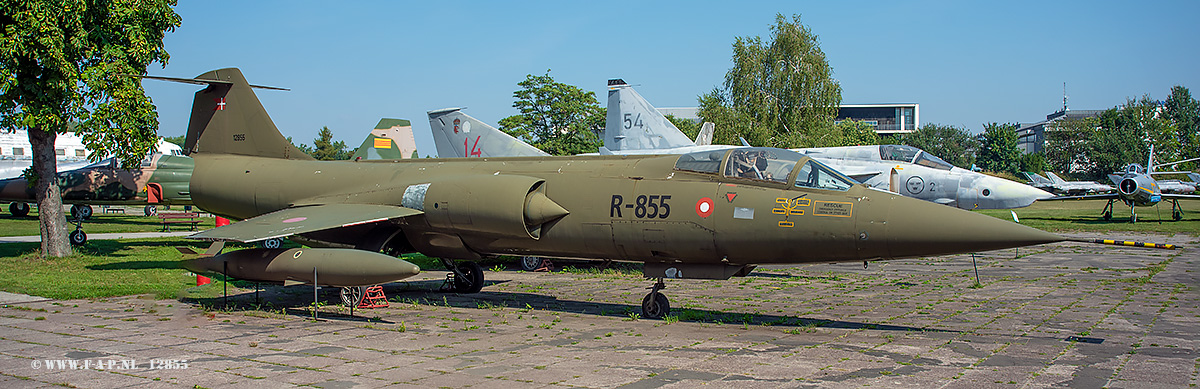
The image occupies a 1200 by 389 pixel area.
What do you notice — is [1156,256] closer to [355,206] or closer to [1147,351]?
[1147,351]

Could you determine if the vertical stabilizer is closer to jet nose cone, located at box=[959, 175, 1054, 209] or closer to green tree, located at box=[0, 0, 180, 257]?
green tree, located at box=[0, 0, 180, 257]

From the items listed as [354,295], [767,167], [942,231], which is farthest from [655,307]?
[354,295]

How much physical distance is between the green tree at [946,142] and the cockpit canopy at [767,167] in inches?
3818

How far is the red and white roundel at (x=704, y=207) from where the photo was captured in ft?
30.3

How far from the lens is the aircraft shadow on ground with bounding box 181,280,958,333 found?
9.41 metres

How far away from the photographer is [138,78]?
15.4m

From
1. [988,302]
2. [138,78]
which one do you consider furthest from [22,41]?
[988,302]

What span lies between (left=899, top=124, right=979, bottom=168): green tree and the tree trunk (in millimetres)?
97666

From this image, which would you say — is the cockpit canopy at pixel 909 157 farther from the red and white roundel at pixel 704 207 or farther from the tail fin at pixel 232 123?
the tail fin at pixel 232 123

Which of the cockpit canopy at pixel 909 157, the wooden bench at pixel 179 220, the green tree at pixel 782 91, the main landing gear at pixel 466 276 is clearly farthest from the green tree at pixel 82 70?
the green tree at pixel 782 91

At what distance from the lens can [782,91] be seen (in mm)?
42562

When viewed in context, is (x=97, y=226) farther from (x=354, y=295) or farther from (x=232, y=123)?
(x=354, y=295)

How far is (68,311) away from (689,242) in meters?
7.90

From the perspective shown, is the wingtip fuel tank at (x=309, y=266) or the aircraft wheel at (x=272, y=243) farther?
the aircraft wheel at (x=272, y=243)
